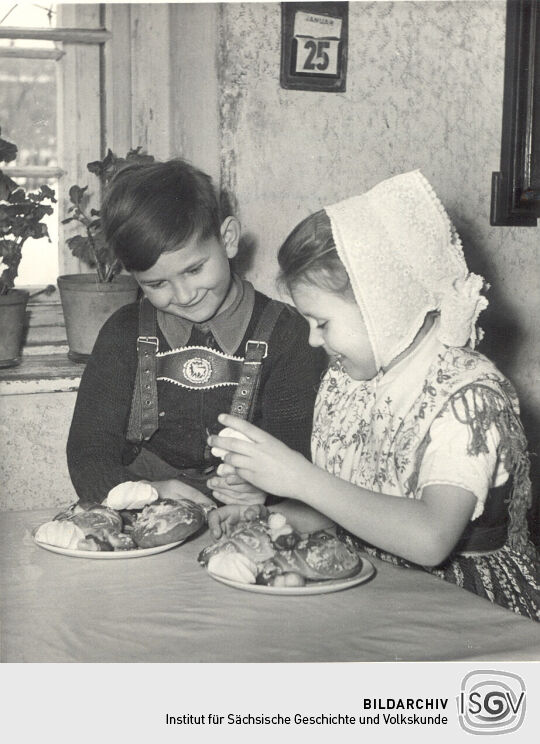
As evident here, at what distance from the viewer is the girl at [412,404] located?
47.6 inches

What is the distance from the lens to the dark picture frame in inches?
89.8

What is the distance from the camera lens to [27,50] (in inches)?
91.8

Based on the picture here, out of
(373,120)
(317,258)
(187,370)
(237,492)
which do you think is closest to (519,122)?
(373,120)

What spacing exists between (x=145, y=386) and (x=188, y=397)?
0.09 meters

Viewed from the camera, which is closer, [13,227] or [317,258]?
[317,258]

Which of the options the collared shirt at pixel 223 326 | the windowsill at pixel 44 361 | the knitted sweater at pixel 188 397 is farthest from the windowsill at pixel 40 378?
the collared shirt at pixel 223 326

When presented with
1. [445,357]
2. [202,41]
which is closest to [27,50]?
[202,41]

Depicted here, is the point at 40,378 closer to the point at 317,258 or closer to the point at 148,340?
the point at 148,340

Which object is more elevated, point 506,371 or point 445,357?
point 445,357

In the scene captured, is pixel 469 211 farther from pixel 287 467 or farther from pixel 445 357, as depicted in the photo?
pixel 287 467

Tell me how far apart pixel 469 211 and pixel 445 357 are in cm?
107

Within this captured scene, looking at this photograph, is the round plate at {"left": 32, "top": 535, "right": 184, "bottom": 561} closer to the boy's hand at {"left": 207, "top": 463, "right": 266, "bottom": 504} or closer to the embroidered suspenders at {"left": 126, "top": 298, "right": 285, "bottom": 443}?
the boy's hand at {"left": 207, "top": 463, "right": 266, "bottom": 504}
